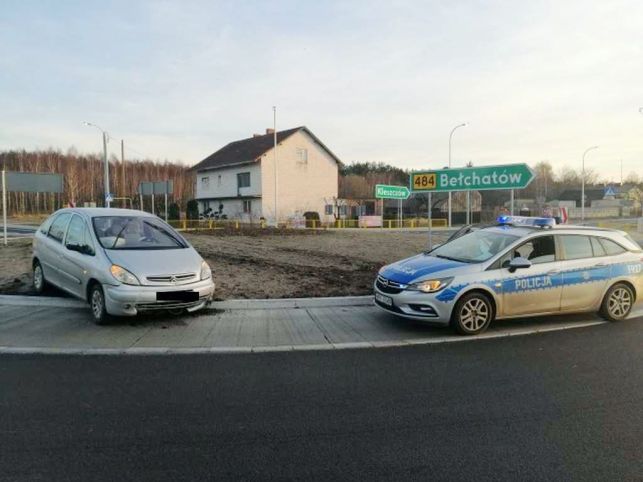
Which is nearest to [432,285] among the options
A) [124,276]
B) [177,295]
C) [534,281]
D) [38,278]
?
[534,281]

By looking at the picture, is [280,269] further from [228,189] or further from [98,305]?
[228,189]

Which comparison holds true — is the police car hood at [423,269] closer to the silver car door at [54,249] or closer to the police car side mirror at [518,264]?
the police car side mirror at [518,264]

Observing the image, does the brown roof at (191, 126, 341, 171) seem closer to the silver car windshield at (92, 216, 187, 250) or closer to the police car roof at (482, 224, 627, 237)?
the silver car windshield at (92, 216, 187, 250)

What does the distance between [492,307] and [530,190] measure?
112601 mm

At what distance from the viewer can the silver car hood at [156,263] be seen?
7.14m

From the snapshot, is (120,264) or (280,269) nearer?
(120,264)

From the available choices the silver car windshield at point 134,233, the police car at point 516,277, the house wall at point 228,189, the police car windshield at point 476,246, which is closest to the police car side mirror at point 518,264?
the police car at point 516,277

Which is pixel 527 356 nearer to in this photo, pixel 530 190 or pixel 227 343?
pixel 227 343

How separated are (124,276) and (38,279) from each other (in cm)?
330

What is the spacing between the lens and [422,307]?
273 inches

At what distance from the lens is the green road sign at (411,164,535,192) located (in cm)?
1105

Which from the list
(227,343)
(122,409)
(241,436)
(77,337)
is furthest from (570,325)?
(77,337)

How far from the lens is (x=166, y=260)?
7.54m

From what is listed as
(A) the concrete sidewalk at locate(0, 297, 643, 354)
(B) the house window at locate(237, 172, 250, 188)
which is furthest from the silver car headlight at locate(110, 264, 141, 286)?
(B) the house window at locate(237, 172, 250, 188)
